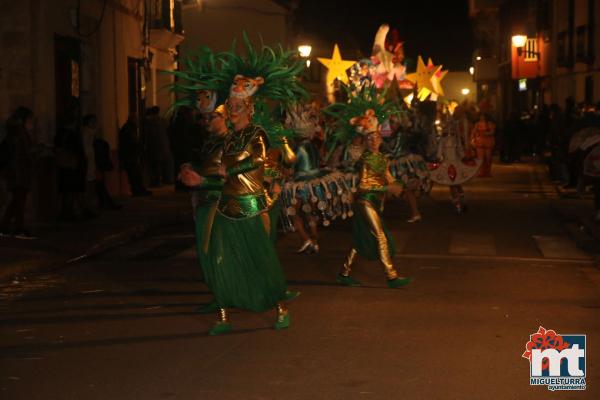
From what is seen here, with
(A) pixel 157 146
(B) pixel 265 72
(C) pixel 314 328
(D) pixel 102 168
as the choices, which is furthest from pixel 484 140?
(C) pixel 314 328

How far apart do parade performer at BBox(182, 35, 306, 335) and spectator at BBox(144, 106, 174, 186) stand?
1626 centimetres

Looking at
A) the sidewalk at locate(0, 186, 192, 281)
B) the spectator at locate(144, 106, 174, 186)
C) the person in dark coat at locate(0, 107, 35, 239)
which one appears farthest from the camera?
the spectator at locate(144, 106, 174, 186)

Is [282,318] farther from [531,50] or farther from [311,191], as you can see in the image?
[531,50]

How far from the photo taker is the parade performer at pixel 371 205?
11.1 m

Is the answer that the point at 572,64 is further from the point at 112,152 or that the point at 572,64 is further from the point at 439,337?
the point at 439,337

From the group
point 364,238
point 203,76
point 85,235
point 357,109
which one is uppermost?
point 203,76

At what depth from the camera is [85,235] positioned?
52.5 feet

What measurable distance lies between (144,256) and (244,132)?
5719mm

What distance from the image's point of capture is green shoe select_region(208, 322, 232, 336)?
8750 millimetres

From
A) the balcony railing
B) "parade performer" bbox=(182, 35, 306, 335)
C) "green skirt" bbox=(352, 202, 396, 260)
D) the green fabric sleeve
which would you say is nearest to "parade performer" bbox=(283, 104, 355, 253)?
"green skirt" bbox=(352, 202, 396, 260)

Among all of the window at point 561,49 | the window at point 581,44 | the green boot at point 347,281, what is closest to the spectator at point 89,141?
the green boot at point 347,281

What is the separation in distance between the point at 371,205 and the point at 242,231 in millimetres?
2672

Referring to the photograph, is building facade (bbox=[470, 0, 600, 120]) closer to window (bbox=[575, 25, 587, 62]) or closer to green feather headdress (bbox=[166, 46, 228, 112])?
window (bbox=[575, 25, 587, 62])

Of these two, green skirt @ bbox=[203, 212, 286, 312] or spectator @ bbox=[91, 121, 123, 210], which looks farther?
spectator @ bbox=[91, 121, 123, 210]
